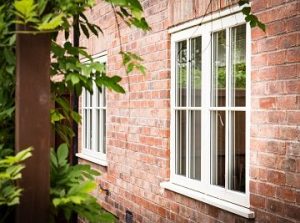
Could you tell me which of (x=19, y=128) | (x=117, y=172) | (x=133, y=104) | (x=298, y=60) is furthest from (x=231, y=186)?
(x=19, y=128)

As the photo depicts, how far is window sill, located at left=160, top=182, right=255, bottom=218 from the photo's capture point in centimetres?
452

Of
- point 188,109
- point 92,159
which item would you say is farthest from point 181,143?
point 92,159

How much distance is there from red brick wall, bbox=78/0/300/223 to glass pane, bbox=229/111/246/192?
27 cm

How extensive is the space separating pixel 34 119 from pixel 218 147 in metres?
3.37

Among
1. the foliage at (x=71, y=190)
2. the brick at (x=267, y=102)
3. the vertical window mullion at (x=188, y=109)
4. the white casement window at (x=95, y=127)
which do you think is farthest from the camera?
the white casement window at (x=95, y=127)

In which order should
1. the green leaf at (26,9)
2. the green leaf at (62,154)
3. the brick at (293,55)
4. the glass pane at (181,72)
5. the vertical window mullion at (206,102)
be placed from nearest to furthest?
the green leaf at (26,9) < the green leaf at (62,154) < the brick at (293,55) < the vertical window mullion at (206,102) < the glass pane at (181,72)

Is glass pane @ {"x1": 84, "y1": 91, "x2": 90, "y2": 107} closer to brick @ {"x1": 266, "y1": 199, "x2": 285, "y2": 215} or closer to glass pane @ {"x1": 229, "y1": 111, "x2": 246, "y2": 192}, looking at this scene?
glass pane @ {"x1": 229, "y1": 111, "x2": 246, "y2": 192}

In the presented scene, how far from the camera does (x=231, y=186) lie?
491 centimetres

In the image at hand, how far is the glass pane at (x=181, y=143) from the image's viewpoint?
579cm

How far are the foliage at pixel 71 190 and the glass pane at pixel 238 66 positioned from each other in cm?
257

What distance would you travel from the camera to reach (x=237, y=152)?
481 centimetres

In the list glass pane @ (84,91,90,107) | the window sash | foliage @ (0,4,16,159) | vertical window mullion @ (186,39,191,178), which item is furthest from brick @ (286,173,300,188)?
glass pane @ (84,91,90,107)

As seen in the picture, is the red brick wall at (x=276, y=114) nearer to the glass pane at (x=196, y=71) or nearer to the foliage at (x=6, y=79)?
the glass pane at (x=196, y=71)

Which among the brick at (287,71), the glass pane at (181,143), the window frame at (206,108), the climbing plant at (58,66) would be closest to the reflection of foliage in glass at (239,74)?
the window frame at (206,108)
